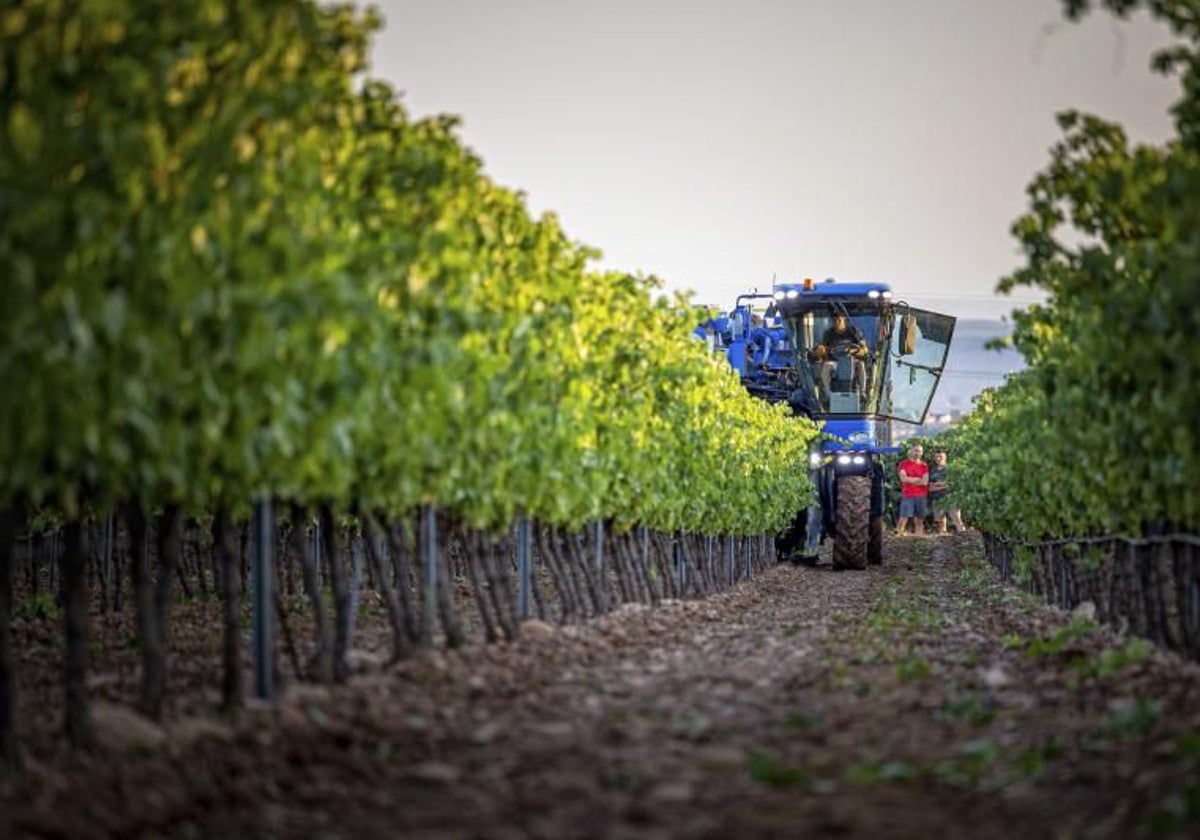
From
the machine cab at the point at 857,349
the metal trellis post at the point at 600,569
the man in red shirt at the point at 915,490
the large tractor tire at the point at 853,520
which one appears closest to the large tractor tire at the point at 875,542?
the large tractor tire at the point at 853,520

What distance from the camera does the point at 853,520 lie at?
1307 inches

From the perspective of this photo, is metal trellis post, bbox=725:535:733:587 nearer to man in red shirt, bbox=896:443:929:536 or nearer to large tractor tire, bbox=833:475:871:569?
large tractor tire, bbox=833:475:871:569

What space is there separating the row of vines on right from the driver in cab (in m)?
14.6

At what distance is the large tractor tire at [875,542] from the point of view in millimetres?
35250

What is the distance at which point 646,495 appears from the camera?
2006cm

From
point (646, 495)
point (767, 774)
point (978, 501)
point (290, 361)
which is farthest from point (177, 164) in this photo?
point (978, 501)

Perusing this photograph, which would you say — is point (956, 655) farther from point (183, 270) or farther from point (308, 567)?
point (183, 270)

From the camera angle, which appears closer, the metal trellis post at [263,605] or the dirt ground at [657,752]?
the dirt ground at [657,752]

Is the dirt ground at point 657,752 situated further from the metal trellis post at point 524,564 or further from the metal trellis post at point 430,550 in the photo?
the metal trellis post at point 524,564

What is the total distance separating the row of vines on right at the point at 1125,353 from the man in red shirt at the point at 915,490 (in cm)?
3661

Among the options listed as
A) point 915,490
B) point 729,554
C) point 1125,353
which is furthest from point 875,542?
point 1125,353

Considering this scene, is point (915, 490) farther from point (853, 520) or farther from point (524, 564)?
point (524, 564)

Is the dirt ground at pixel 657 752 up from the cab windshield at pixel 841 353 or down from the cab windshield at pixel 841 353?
down

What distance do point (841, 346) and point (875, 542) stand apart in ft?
15.3
